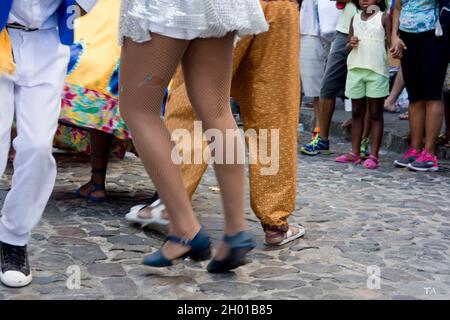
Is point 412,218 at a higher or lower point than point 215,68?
lower

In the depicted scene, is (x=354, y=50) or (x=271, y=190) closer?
(x=271, y=190)

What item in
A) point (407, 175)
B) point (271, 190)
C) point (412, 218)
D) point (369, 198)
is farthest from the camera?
point (407, 175)

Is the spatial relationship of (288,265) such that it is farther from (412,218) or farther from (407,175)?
(407,175)

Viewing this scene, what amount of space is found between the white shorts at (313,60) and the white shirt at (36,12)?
5.35 m

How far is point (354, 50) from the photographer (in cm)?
690

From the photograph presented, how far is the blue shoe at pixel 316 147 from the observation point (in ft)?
24.1

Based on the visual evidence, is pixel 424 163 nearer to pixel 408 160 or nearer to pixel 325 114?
pixel 408 160

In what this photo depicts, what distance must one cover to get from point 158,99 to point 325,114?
191 inches

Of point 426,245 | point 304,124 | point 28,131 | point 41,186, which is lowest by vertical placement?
point 304,124

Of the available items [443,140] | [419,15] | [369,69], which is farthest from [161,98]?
[443,140]

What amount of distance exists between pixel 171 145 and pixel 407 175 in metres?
3.81

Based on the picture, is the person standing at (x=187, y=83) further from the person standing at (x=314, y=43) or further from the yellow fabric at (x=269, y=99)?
the person standing at (x=314, y=43)

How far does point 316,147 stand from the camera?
7418mm
